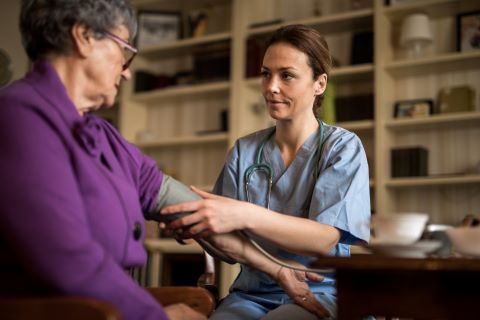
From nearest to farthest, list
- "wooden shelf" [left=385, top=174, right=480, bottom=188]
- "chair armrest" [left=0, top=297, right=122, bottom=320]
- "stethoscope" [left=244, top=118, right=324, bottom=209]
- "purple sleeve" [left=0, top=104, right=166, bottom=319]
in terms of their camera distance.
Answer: "chair armrest" [left=0, top=297, right=122, bottom=320]
"purple sleeve" [left=0, top=104, right=166, bottom=319]
"stethoscope" [left=244, top=118, right=324, bottom=209]
"wooden shelf" [left=385, top=174, right=480, bottom=188]

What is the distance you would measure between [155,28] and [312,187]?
11.8 ft

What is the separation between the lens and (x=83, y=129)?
4.14ft

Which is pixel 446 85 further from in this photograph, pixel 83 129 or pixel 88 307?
pixel 88 307

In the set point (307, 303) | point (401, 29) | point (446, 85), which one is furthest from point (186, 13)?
point (307, 303)

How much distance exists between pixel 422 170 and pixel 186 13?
2432mm

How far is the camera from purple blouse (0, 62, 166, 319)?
1.08 meters

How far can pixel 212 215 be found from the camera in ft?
4.76

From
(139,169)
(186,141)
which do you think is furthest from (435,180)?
(139,169)

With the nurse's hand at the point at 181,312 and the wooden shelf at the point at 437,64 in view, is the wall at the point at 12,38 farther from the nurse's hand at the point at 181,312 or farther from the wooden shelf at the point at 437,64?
the nurse's hand at the point at 181,312

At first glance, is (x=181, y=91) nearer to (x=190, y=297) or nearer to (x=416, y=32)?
(x=416, y=32)

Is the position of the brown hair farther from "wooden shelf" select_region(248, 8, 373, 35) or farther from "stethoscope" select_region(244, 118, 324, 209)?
"wooden shelf" select_region(248, 8, 373, 35)

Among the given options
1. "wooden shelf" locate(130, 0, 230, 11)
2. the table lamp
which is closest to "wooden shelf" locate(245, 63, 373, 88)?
the table lamp

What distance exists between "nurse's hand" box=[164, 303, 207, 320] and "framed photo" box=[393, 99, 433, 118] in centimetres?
292

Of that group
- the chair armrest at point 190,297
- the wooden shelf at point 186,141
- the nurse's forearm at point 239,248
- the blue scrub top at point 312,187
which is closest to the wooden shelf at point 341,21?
the wooden shelf at point 186,141
